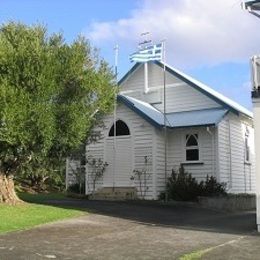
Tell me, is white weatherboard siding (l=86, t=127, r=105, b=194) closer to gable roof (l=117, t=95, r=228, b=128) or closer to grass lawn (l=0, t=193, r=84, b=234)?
gable roof (l=117, t=95, r=228, b=128)

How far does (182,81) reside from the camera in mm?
28719

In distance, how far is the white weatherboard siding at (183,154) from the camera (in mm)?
25922

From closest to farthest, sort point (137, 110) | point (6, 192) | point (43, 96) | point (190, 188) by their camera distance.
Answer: point (43, 96) < point (6, 192) < point (190, 188) < point (137, 110)

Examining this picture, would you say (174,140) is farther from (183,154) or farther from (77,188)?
(77,188)

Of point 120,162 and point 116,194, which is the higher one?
point 120,162

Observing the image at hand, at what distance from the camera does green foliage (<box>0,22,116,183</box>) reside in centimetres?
1747

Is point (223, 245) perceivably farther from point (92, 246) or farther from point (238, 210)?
point (238, 210)

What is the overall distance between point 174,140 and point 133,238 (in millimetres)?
13788

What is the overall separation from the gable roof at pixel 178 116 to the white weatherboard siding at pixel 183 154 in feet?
1.47

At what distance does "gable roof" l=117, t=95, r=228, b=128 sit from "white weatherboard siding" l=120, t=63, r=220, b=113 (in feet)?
1.35

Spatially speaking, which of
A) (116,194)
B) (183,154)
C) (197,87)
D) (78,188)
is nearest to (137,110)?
(183,154)

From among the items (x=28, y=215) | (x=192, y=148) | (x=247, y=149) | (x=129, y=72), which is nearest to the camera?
(x=28, y=215)

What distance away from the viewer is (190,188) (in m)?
24.5

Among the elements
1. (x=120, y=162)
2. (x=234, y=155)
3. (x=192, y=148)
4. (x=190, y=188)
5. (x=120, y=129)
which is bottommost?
(x=190, y=188)
